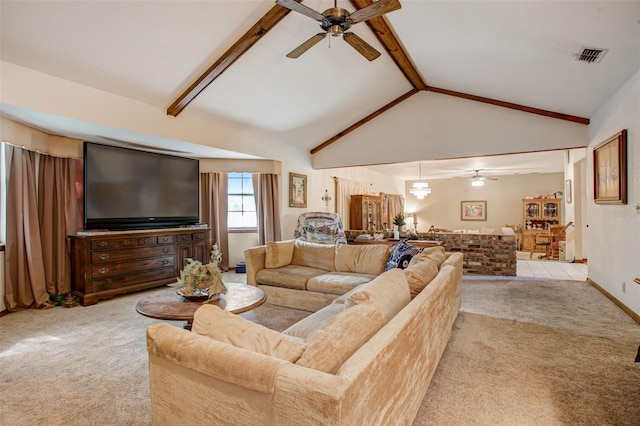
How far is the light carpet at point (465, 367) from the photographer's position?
191 cm

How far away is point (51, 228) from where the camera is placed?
4.23m

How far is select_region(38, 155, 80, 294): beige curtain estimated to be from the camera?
13.7ft

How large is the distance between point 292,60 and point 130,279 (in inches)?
147

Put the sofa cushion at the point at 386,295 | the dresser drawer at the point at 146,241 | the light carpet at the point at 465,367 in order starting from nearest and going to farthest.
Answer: the sofa cushion at the point at 386,295 → the light carpet at the point at 465,367 → the dresser drawer at the point at 146,241

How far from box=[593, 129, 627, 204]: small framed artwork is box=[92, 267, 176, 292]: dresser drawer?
6.03 metres

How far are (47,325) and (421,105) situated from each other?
634 cm

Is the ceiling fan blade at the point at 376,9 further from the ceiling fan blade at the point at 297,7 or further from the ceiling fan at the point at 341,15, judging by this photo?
the ceiling fan blade at the point at 297,7

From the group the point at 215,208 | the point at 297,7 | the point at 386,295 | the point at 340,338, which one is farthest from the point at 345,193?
the point at 340,338

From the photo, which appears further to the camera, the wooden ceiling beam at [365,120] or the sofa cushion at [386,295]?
the wooden ceiling beam at [365,120]

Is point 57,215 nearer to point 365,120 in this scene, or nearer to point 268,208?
point 268,208

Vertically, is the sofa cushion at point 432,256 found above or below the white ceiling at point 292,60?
below

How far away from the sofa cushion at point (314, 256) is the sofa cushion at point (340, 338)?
2.58 m

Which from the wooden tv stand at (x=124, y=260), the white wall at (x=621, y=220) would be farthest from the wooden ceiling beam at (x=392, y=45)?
the wooden tv stand at (x=124, y=260)

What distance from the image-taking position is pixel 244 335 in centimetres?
130
